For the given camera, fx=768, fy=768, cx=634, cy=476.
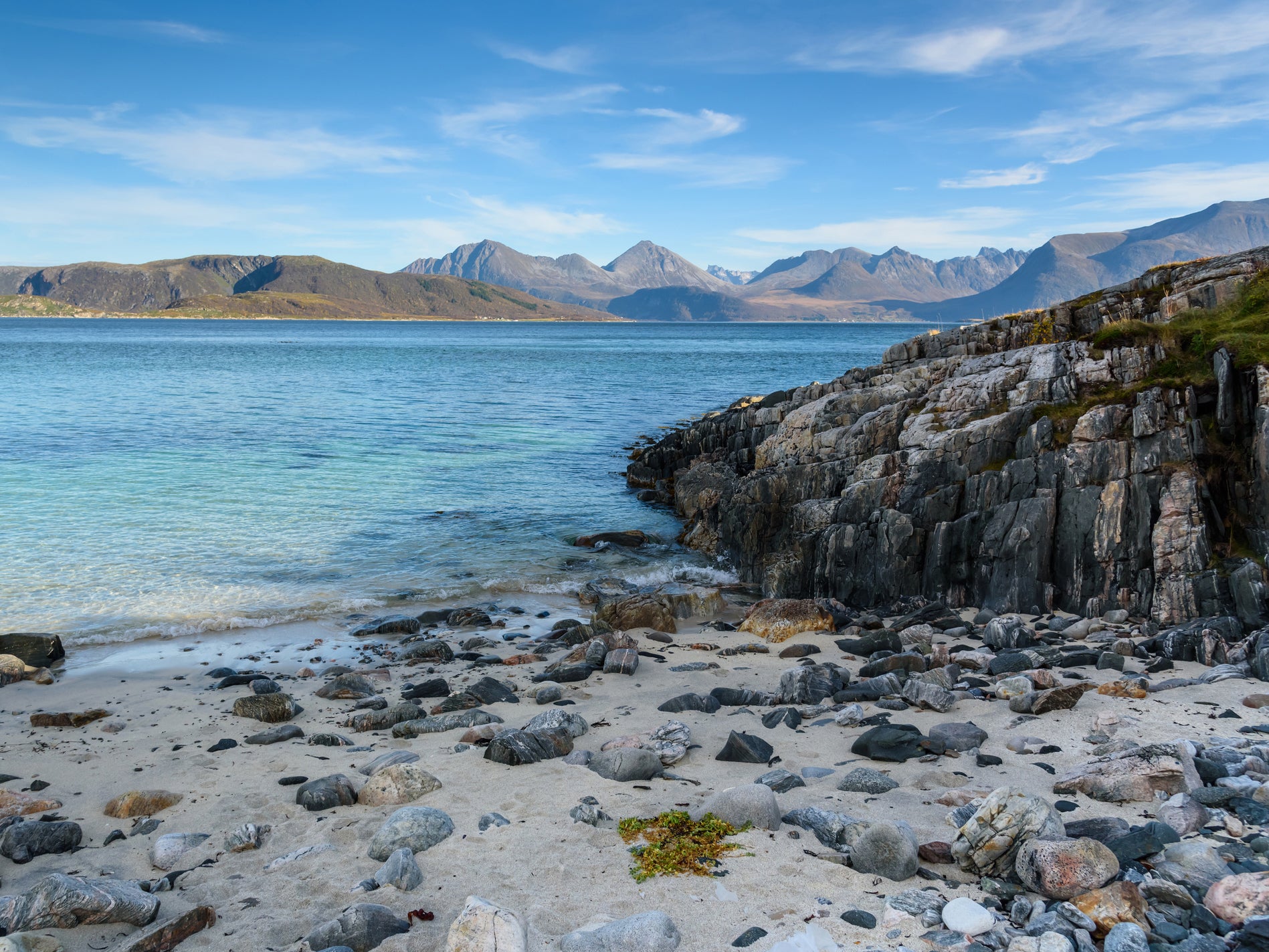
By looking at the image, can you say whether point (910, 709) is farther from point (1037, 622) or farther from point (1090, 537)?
point (1090, 537)

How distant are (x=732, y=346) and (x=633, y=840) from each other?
562ft

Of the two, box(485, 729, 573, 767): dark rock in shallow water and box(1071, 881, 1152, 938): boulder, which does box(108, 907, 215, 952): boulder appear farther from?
box(1071, 881, 1152, 938): boulder

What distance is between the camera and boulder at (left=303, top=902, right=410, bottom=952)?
18.5 ft

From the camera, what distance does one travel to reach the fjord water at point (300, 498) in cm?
1850

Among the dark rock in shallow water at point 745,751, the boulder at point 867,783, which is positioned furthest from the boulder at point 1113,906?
the dark rock in shallow water at point 745,751

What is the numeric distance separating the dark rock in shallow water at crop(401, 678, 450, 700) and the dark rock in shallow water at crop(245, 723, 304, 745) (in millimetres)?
1895

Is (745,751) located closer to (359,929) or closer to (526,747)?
(526,747)

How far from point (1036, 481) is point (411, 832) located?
1363 cm

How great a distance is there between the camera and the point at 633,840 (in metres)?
7.07

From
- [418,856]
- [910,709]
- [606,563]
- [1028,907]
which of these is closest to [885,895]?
[1028,907]

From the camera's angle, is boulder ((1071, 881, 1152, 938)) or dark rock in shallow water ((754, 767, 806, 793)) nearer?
boulder ((1071, 881, 1152, 938))

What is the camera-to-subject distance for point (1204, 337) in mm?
15656

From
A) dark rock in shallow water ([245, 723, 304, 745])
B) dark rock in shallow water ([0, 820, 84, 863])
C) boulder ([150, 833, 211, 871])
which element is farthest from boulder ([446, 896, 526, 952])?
dark rock in shallow water ([245, 723, 304, 745])

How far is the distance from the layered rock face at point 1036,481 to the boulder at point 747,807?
9.45 meters
